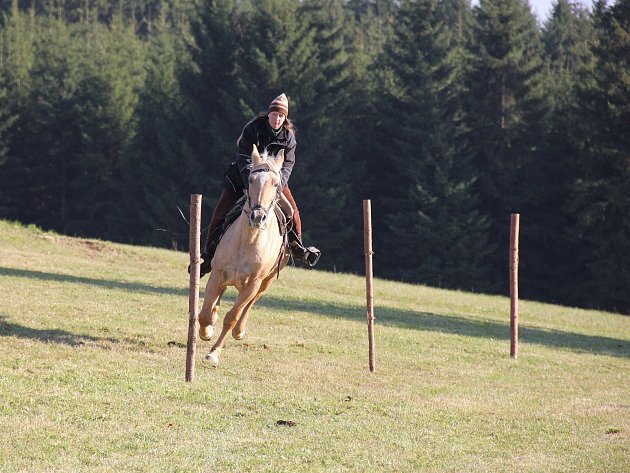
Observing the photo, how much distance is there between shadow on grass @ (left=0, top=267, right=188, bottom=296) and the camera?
22812mm

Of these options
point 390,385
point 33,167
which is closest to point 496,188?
point 33,167

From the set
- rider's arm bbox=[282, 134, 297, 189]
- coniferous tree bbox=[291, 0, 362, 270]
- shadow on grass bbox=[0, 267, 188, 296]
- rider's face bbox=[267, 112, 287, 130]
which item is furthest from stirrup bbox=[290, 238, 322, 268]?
coniferous tree bbox=[291, 0, 362, 270]

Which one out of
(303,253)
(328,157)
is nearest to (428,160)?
(328,157)

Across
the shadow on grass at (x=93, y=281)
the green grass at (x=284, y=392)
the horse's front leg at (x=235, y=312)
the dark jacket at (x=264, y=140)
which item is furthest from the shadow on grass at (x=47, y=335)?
the shadow on grass at (x=93, y=281)

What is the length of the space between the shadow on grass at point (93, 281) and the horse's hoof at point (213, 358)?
26.6 ft

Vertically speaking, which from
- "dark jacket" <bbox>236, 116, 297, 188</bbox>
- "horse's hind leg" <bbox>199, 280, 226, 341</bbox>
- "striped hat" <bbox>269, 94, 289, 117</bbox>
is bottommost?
"horse's hind leg" <bbox>199, 280, 226, 341</bbox>

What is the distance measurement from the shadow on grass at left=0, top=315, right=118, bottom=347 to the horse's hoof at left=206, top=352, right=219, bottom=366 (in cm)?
182

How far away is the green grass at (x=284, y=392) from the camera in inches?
411

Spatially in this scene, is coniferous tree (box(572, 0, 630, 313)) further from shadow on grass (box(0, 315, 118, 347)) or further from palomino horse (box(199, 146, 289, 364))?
shadow on grass (box(0, 315, 118, 347))

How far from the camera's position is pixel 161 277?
88.6ft

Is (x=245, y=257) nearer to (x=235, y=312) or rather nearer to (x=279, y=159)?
(x=235, y=312)

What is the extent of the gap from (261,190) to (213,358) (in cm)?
299

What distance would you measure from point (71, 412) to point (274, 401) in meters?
2.92

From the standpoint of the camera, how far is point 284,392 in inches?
533
